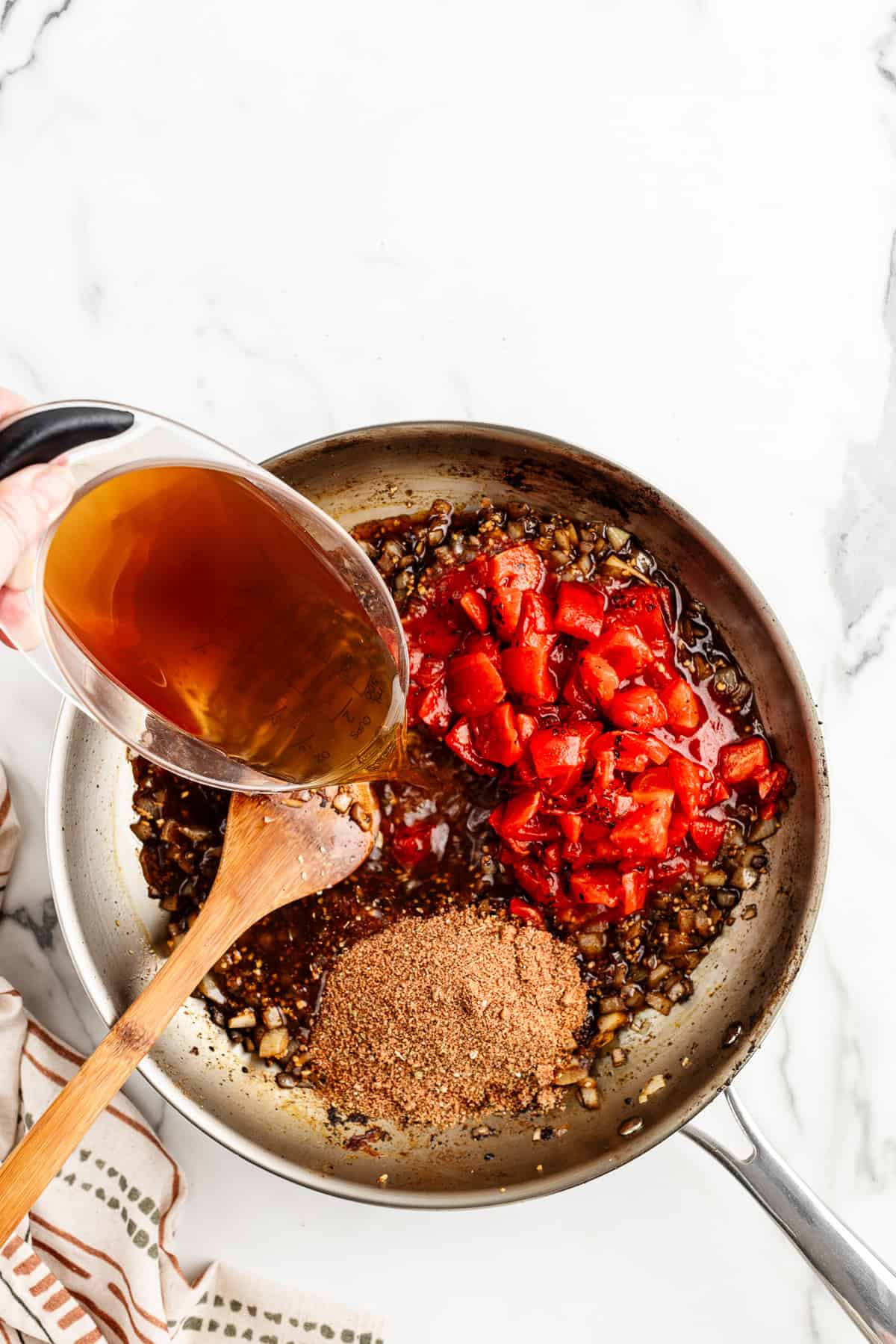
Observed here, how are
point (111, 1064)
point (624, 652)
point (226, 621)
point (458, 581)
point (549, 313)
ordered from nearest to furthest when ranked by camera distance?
1. point (226, 621)
2. point (111, 1064)
3. point (624, 652)
4. point (458, 581)
5. point (549, 313)

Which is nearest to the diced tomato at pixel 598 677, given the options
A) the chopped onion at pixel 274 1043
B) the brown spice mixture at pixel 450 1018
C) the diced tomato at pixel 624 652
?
the diced tomato at pixel 624 652

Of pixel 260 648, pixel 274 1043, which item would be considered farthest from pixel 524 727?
pixel 274 1043

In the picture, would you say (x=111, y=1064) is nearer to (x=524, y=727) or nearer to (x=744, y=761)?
(x=524, y=727)

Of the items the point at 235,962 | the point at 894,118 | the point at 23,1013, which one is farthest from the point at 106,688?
the point at 894,118

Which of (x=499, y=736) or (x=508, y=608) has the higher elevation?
(x=508, y=608)

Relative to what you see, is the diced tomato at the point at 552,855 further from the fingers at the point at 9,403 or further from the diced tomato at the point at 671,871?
the fingers at the point at 9,403

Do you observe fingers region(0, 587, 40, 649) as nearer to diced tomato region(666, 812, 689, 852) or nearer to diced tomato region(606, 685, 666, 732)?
diced tomato region(606, 685, 666, 732)
